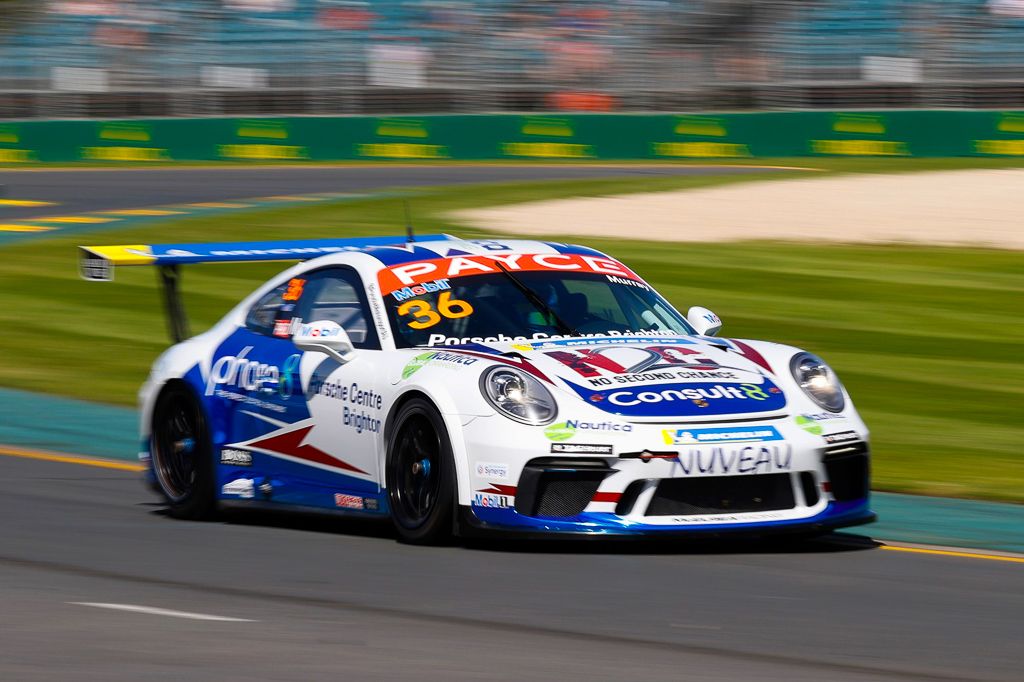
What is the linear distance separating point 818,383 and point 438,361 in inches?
60.5

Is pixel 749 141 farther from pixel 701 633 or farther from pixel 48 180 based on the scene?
pixel 701 633

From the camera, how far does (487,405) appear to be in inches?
267

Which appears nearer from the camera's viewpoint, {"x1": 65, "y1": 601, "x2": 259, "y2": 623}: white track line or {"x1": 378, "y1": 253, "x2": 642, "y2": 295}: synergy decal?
{"x1": 65, "y1": 601, "x2": 259, "y2": 623}: white track line

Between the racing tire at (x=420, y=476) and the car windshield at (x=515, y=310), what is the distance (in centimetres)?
51

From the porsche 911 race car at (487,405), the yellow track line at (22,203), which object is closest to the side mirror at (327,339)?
the porsche 911 race car at (487,405)

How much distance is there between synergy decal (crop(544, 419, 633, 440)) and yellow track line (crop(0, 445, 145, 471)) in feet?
12.0

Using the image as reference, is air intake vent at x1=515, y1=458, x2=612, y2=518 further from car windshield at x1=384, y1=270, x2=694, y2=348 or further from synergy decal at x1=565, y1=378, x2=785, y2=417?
car windshield at x1=384, y1=270, x2=694, y2=348

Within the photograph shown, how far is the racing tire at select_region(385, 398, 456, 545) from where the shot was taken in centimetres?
684

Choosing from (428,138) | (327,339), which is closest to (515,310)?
(327,339)

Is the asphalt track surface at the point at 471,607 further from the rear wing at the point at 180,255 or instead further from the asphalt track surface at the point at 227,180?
the asphalt track surface at the point at 227,180

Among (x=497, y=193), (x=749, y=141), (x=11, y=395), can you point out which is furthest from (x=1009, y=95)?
(x=11, y=395)

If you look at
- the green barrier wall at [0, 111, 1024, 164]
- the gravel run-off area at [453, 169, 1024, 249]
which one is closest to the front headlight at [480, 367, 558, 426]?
the gravel run-off area at [453, 169, 1024, 249]

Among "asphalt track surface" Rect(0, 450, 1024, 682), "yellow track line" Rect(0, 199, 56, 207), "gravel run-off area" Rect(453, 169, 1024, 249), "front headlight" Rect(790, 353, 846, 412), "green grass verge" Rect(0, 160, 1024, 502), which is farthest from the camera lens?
"yellow track line" Rect(0, 199, 56, 207)

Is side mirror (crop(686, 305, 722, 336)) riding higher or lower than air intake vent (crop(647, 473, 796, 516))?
higher
